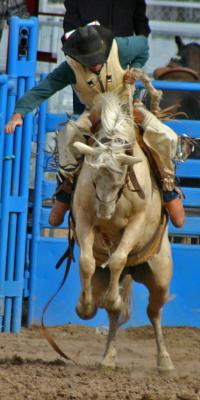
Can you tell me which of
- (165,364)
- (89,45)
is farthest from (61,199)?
(165,364)

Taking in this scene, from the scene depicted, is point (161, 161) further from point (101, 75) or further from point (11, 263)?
point (11, 263)

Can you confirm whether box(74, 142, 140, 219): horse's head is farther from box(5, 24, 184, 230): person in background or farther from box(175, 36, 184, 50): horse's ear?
box(175, 36, 184, 50): horse's ear

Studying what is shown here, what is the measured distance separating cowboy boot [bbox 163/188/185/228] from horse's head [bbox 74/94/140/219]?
0.79m

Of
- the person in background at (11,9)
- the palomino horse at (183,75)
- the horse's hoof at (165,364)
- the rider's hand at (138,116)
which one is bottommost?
the horse's hoof at (165,364)

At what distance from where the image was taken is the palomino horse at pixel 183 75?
9680 millimetres

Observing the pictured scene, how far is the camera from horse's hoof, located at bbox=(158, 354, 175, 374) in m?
8.02

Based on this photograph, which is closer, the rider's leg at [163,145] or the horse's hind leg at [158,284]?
the rider's leg at [163,145]

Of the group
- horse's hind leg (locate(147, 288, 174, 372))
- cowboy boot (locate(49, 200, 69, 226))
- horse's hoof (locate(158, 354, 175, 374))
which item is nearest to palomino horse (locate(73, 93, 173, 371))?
horse's hind leg (locate(147, 288, 174, 372))

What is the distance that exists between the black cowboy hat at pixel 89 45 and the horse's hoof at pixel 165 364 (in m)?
2.26

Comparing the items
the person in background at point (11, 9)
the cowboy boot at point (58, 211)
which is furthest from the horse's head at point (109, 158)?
the person in background at point (11, 9)

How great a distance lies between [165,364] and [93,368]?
519mm

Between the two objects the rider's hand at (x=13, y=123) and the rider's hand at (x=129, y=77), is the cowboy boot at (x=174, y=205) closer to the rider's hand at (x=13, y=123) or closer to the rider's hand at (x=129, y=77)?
the rider's hand at (x=129, y=77)

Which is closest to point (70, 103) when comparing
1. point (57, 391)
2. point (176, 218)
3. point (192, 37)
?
point (192, 37)

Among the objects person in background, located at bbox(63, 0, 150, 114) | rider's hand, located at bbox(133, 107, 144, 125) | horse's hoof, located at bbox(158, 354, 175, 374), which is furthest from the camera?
person in background, located at bbox(63, 0, 150, 114)
